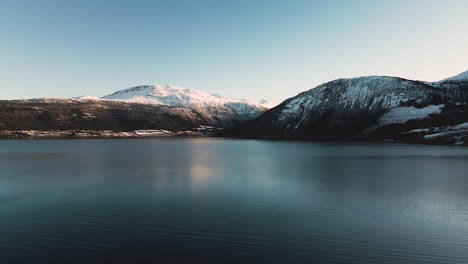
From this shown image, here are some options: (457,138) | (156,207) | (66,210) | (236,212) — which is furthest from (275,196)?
(457,138)

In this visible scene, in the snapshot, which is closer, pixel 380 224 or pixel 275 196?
pixel 380 224

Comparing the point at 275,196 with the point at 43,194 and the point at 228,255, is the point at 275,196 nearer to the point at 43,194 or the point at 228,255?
the point at 228,255

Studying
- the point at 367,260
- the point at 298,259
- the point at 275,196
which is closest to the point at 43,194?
the point at 275,196

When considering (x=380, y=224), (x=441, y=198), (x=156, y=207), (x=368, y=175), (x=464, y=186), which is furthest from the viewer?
(x=368, y=175)

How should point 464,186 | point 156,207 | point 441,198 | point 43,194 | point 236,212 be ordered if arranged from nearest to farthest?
point 236,212 → point 156,207 → point 441,198 → point 43,194 → point 464,186

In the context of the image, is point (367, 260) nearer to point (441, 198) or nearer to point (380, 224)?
point (380, 224)

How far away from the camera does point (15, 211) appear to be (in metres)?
33.7

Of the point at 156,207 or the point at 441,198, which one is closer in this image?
the point at 156,207

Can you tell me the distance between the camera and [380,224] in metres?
29.2

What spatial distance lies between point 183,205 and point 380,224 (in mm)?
21846

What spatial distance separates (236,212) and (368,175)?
3955 centimetres

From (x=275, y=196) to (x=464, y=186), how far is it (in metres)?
32.8

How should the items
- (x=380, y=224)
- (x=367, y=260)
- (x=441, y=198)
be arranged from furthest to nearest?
(x=441, y=198)
(x=380, y=224)
(x=367, y=260)

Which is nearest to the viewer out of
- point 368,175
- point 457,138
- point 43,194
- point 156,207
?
point 156,207
